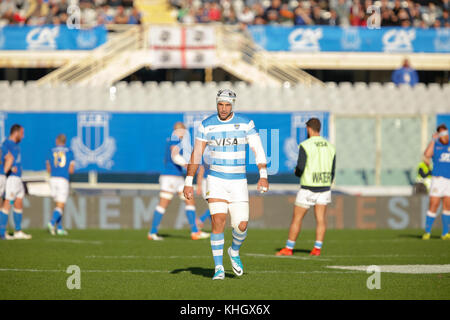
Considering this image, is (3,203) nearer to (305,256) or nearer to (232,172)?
(305,256)

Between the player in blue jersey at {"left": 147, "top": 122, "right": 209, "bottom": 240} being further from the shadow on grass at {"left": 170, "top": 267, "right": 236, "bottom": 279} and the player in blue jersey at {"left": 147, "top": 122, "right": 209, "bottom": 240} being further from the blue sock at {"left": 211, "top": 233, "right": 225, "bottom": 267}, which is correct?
the blue sock at {"left": 211, "top": 233, "right": 225, "bottom": 267}

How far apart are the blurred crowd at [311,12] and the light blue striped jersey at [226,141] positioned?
2127cm

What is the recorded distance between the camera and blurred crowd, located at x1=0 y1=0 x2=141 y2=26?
31.5 meters

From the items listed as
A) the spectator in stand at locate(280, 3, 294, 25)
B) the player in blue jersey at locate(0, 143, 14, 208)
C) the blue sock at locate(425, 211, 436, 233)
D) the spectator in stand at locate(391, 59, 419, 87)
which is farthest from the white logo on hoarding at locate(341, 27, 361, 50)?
the player in blue jersey at locate(0, 143, 14, 208)

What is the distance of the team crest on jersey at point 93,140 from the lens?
25.0 m

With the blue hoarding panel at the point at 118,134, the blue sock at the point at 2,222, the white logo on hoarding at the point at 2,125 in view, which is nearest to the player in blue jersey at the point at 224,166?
the blue sock at the point at 2,222

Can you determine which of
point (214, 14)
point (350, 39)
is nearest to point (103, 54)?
point (214, 14)

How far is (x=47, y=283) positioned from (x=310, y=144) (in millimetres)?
5188

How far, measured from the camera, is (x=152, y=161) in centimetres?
2519

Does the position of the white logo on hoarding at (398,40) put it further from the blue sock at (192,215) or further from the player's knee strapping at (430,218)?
the blue sock at (192,215)

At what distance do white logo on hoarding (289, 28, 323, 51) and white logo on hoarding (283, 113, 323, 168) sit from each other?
21.0ft

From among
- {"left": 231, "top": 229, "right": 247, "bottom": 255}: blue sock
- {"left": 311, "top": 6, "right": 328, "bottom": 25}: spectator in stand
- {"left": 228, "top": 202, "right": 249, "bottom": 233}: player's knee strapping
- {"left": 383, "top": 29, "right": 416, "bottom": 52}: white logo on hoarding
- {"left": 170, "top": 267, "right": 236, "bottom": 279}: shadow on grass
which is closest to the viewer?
{"left": 228, "top": 202, "right": 249, "bottom": 233}: player's knee strapping

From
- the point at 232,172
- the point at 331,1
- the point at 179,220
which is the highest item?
the point at 331,1

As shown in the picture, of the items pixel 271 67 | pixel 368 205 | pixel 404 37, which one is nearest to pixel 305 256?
pixel 368 205
